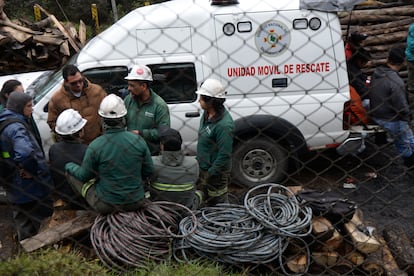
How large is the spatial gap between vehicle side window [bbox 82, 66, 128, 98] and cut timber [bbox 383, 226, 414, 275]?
310cm

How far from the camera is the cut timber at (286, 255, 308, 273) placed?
4.25m

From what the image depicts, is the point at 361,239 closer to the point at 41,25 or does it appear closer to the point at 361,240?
the point at 361,240

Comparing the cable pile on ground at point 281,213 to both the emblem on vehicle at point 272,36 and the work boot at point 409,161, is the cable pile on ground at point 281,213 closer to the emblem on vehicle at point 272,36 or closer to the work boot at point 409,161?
the emblem on vehicle at point 272,36

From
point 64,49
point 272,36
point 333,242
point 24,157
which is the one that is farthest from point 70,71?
point 64,49

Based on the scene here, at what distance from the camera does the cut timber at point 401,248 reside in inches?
162

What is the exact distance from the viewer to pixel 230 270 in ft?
13.3

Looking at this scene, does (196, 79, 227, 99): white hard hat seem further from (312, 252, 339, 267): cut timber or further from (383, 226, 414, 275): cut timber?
(383, 226, 414, 275): cut timber

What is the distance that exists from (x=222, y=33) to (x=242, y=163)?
1488 millimetres

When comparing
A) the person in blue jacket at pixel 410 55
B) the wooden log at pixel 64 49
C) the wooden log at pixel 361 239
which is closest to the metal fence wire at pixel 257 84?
the wooden log at pixel 361 239

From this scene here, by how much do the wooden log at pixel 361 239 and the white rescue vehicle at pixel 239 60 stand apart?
4.81ft

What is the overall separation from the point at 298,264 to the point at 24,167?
7.73 ft

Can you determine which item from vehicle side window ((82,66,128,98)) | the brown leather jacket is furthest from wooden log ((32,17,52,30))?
the brown leather jacket

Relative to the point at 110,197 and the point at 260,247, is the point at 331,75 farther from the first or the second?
the point at 110,197

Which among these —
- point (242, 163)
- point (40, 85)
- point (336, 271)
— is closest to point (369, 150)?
point (242, 163)
